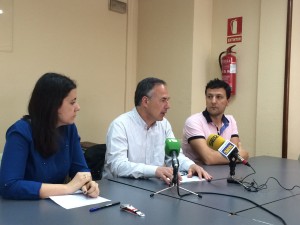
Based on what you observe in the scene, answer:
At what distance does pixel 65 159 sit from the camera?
1921 mm

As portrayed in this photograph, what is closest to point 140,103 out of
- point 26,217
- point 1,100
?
point 26,217

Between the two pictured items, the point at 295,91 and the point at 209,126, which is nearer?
the point at 209,126

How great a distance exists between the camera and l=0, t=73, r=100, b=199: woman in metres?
1.60

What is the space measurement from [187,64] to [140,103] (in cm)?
169

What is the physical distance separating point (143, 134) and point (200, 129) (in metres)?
0.63

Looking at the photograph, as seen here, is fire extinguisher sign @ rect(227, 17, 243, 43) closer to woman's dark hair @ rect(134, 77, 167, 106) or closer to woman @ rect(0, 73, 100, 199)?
woman's dark hair @ rect(134, 77, 167, 106)

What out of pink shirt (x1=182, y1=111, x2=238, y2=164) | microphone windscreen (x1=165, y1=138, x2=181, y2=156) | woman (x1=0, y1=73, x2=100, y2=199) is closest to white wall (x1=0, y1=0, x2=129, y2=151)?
pink shirt (x1=182, y1=111, x2=238, y2=164)

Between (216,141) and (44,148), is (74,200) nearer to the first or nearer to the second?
(44,148)

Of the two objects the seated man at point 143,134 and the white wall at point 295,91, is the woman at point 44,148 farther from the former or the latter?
the white wall at point 295,91

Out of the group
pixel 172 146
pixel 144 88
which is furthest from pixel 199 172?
pixel 144 88

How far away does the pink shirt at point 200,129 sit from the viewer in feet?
9.33

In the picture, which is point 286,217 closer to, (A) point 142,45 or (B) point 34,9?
(B) point 34,9

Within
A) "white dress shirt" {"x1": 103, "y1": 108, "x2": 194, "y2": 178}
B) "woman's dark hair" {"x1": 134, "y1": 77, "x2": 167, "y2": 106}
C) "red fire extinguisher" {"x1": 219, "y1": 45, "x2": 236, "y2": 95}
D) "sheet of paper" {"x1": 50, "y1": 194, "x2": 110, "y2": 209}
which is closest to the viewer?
"sheet of paper" {"x1": 50, "y1": 194, "x2": 110, "y2": 209}

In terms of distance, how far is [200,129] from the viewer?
9.39 feet
